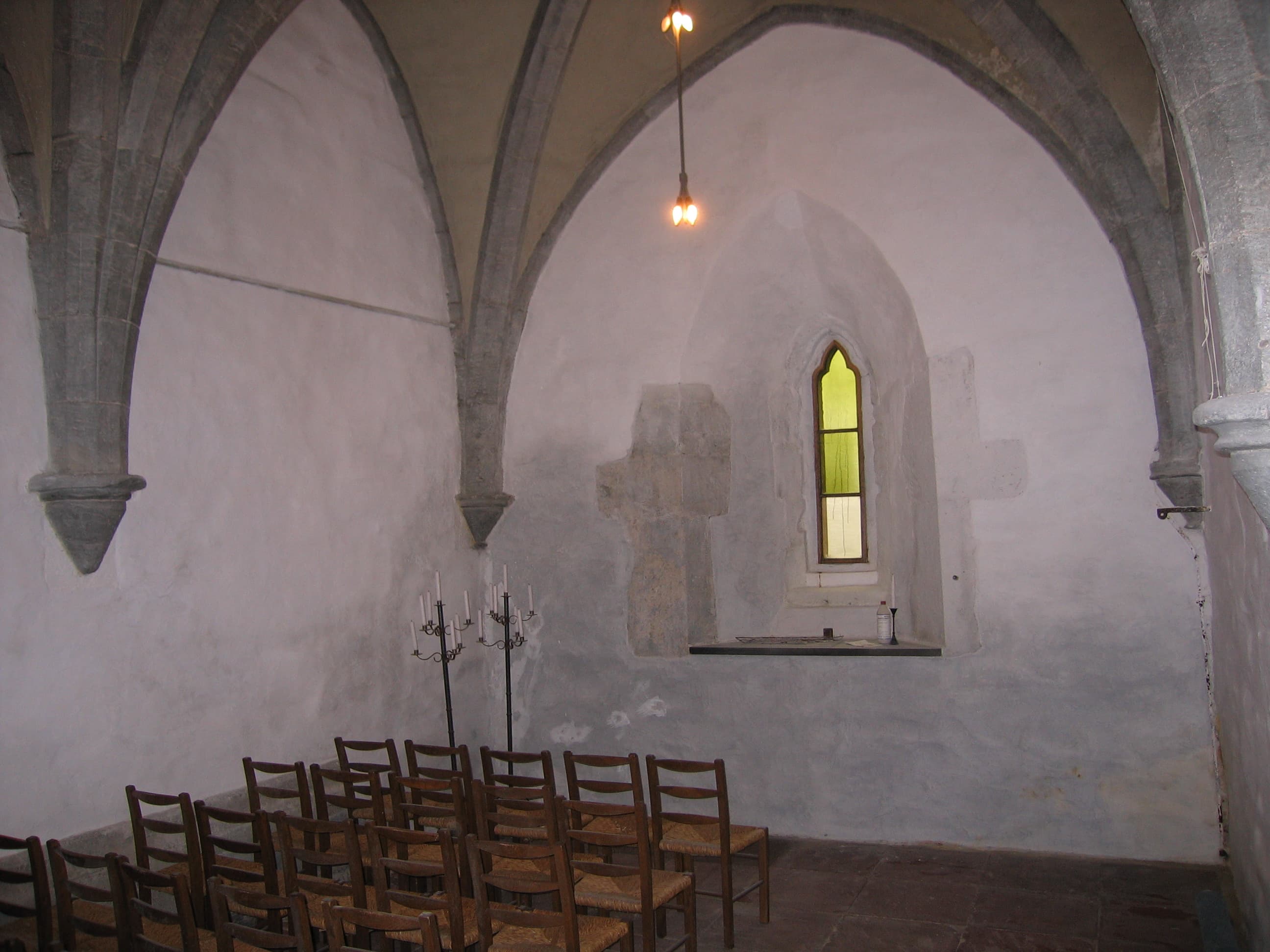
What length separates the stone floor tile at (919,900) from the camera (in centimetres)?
512

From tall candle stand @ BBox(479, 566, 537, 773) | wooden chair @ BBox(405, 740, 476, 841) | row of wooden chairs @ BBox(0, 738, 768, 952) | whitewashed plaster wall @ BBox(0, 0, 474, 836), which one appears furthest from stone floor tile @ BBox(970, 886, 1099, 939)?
whitewashed plaster wall @ BBox(0, 0, 474, 836)

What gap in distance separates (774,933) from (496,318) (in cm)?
456

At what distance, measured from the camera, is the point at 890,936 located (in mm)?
4852

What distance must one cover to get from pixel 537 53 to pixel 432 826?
473 cm

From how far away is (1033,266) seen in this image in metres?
6.29

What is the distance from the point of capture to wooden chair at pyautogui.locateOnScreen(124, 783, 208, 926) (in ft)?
13.4

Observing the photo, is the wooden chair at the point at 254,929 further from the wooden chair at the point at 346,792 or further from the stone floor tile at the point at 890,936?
the stone floor tile at the point at 890,936

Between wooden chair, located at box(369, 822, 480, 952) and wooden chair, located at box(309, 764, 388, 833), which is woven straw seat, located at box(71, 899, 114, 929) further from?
wooden chair, located at box(369, 822, 480, 952)

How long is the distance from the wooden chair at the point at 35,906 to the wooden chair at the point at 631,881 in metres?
1.89

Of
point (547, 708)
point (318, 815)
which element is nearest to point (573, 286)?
point (547, 708)

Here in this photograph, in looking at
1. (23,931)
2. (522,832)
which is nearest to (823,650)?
(522,832)

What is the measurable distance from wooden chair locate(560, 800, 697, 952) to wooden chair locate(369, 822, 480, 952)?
44 centimetres

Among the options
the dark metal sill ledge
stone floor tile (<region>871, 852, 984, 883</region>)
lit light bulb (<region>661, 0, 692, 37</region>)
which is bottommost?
stone floor tile (<region>871, 852, 984, 883</region>)

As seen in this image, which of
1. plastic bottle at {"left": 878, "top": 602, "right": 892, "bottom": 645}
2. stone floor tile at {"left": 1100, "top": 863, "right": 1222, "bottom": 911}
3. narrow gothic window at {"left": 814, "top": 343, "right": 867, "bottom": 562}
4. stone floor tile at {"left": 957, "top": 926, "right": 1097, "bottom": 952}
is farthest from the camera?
narrow gothic window at {"left": 814, "top": 343, "right": 867, "bottom": 562}
